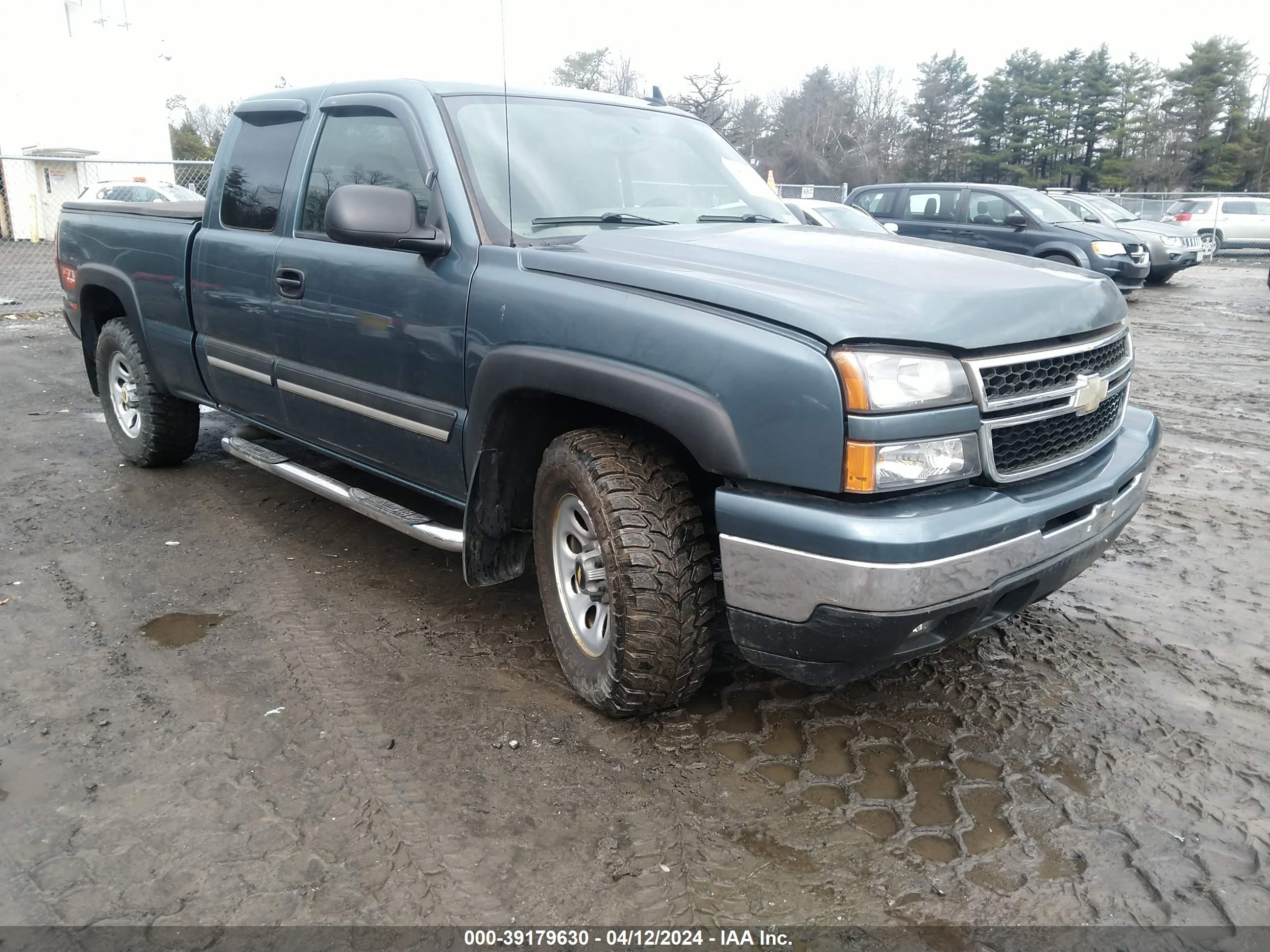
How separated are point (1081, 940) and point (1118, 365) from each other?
5.79ft

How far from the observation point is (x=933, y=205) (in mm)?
14562

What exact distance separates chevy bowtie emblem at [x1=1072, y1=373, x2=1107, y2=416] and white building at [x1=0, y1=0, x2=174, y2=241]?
2769 cm

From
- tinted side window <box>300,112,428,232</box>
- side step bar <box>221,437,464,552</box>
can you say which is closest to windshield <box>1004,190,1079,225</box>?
tinted side window <box>300,112,428,232</box>

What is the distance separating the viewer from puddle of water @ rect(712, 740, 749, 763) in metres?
2.83

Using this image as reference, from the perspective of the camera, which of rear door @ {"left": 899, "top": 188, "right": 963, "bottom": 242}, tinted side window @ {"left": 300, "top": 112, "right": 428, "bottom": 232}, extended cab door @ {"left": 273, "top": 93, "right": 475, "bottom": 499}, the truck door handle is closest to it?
extended cab door @ {"left": 273, "top": 93, "right": 475, "bottom": 499}

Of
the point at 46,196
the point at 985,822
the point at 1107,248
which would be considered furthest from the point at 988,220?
the point at 46,196

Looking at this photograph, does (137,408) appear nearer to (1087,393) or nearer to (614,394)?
(614,394)

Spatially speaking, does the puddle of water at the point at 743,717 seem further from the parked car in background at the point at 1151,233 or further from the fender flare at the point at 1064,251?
the parked car in background at the point at 1151,233

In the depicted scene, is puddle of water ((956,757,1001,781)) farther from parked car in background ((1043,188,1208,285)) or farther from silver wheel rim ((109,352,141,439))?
parked car in background ((1043,188,1208,285))

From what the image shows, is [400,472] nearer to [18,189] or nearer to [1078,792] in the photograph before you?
[1078,792]

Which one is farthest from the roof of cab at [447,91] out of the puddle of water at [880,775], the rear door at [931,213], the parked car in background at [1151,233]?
the parked car in background at [1151,233]

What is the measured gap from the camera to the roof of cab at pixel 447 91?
140 inches

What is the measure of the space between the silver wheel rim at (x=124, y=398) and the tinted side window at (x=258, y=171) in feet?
5.14

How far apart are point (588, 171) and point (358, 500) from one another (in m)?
1.54
